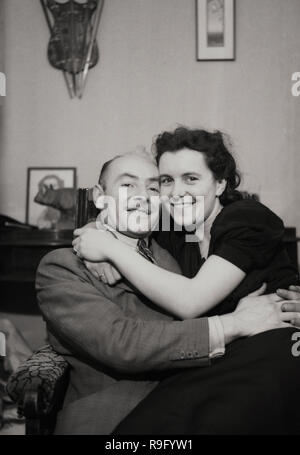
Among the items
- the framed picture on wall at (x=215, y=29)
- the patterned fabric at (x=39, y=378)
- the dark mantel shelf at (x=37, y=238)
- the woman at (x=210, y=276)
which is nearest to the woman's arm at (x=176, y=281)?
the woman at (x=210, y=276)

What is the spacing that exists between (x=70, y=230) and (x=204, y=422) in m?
1.36

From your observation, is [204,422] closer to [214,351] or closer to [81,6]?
[214,351]

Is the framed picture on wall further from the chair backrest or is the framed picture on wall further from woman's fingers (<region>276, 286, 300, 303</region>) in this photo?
woman's fingers (<region>276, 286, 300, 303</region>)

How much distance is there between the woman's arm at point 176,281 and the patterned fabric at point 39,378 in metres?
0.35

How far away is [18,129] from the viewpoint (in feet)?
8.14

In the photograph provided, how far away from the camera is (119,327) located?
1.17m

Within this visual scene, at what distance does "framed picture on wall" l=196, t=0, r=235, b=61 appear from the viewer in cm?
222

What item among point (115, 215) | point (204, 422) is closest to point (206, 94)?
point (115, 215)

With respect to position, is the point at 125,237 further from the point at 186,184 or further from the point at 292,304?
the point at 292,304

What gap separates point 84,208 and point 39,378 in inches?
27.4

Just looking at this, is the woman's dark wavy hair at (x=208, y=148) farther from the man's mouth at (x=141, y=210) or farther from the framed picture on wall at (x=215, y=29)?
the framed picture on wall at (x=215, y=29)

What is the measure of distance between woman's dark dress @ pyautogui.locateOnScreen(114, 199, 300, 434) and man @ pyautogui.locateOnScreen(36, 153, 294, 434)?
44mm

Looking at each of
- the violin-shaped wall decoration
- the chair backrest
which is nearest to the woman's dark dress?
the chair backrest

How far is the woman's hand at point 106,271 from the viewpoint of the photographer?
1.28 meters
